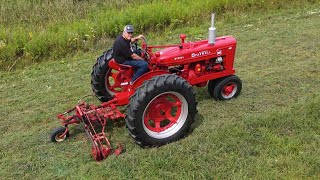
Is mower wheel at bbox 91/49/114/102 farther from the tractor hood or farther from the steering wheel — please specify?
the tractor hood

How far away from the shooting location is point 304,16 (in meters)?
10.7

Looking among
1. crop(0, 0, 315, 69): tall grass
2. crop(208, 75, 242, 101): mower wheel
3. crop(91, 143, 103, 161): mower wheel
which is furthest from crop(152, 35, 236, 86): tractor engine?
crop(0, 0, 315, 69): tall grass

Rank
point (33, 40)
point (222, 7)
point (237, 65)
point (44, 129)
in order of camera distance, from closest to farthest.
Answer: point (44, 129), point (237, 65), point (33, 40), point (222, 7)

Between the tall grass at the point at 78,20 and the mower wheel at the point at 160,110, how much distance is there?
176 inches

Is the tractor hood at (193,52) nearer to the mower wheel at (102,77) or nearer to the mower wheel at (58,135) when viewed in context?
the mower wheel at (102,77)

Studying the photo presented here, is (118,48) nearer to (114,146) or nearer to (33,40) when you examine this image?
(114,146)

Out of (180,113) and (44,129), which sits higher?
(180,113)

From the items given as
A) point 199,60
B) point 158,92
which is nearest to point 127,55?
point 158,92

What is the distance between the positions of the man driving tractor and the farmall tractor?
85mm

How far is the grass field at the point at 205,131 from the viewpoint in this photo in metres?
4.32

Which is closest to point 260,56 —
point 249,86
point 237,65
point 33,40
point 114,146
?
point 237,65

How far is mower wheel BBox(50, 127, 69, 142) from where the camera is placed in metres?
5.00

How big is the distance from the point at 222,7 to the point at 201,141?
7.53 metres

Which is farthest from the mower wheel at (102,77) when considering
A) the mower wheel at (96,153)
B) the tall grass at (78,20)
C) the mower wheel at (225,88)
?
the tall grass at (78,20)
